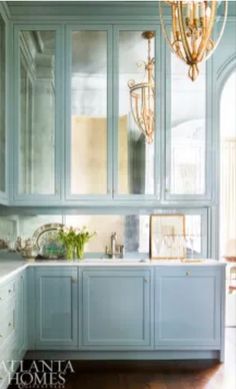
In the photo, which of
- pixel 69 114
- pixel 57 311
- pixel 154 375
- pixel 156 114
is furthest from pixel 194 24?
pixel 154 375

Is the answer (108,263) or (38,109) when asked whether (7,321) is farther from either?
(38,109)

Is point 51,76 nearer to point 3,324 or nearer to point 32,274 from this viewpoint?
point 32,274

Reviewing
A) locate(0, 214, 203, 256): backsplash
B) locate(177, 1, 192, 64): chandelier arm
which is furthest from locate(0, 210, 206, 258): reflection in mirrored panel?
locate(177, 1, 192, 64): chandelier arm

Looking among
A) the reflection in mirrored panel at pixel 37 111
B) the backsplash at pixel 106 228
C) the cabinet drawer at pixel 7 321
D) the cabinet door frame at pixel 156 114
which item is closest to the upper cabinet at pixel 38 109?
the reflection in mirrored panel at pixel 37 111

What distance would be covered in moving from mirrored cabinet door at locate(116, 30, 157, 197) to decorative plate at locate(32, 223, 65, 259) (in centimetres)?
78

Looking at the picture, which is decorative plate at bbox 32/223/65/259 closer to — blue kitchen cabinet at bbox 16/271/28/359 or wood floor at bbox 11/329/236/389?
blue kitchen cabinet at bbox 16/271/28/359

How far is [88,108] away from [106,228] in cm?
116

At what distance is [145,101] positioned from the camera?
153 inches

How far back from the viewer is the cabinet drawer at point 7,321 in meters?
A: 2.70

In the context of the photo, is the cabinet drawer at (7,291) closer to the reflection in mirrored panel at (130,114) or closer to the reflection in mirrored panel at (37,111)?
the reflection in mirrored panel at (37,111)

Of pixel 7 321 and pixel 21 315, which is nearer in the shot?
pixel 7 321

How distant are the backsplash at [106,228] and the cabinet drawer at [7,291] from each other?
104 cm

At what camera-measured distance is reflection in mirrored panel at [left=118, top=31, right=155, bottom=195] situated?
386 cm

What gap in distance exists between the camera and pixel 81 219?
160 inches
